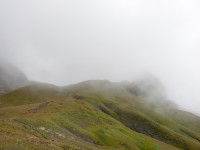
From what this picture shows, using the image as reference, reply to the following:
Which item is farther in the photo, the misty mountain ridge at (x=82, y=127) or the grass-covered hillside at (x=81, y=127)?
the misty mountain ridge at (x=82, y=127)

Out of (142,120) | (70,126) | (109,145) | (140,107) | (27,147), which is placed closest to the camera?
(27,147)

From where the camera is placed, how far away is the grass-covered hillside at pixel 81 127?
96.3 feet

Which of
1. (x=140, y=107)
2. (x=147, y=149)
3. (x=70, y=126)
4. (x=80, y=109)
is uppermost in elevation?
(x=140, y=107)

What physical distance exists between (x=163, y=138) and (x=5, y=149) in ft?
365

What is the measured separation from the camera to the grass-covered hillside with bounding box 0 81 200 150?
2934 cm

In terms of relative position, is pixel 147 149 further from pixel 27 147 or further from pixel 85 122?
pixel 27 147

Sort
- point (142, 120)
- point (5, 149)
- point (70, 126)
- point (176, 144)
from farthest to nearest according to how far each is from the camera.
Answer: point (142, 120)
point (176, 144)
point (70, 126)
point (5, 149)

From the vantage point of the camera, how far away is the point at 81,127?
66188 millimetres

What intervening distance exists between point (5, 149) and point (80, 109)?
72.2m

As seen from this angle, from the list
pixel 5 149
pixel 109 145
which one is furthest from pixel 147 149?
pixel 5 149

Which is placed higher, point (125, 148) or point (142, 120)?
point (142, 120)

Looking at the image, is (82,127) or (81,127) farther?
(82,127)

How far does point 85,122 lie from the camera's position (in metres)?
74.0

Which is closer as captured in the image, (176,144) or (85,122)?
(85,122)
